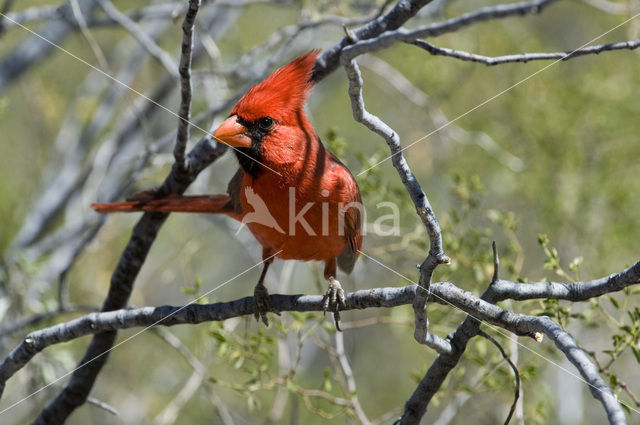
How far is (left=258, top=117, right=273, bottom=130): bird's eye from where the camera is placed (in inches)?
108

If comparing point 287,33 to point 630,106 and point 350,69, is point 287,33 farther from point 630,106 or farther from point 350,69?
point 630,106

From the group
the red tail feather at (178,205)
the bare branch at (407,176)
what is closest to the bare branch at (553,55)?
the bare branch at (407,176)

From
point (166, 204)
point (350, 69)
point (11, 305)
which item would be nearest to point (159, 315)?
point (166, 204)

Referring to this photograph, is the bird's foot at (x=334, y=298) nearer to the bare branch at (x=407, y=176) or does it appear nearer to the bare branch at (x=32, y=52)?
the bare branch at (x=407, y=176)

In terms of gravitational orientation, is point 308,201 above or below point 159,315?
above

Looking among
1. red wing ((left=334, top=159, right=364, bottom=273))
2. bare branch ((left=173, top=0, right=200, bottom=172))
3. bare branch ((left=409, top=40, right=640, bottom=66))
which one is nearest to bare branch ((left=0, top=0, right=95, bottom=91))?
bare branch ((left=173, top=0, right=200, bottom=172))

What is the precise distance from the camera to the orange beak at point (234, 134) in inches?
105

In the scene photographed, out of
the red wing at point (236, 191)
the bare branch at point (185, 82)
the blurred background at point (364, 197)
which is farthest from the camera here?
the blurred background at point (364, 197)

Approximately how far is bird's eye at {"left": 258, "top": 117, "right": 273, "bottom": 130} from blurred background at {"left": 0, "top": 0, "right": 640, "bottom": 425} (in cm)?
44

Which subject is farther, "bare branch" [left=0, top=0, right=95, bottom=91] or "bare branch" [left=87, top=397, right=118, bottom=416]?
"bare branch" [left=0, top=0, right=95, bottom=91]

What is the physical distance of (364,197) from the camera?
3498 mm

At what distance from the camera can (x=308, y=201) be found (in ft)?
8.75

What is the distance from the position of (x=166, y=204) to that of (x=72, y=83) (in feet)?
16.8

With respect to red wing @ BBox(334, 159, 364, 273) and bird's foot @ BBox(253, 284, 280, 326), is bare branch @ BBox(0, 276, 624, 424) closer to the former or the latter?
bird's foot @ BBox(253, 284, 280, 326)
